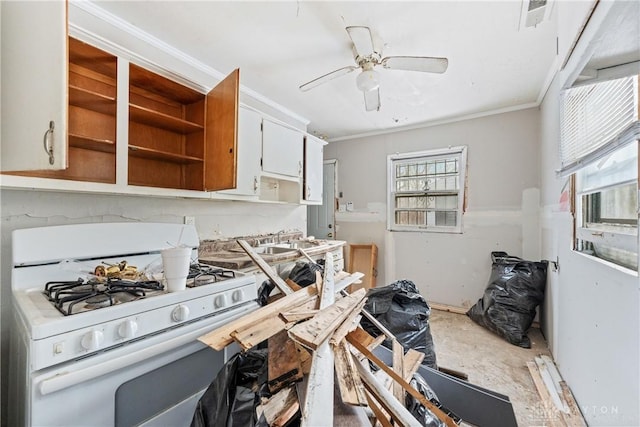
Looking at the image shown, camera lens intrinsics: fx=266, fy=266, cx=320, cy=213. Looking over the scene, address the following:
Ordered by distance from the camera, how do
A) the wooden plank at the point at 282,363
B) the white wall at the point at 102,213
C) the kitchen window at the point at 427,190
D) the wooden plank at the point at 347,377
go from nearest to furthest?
1. the wooden plank at the point at 347,377
2. the wooden plank at the point at 282,363
3. the white wall at the point at 102,213
4. the kitchen window at the point at 427,190

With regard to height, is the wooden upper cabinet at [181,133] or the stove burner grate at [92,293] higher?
the wooden upper cabinet at [181,133]

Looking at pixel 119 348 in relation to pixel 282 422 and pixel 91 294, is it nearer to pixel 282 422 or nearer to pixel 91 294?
pixel 91 294

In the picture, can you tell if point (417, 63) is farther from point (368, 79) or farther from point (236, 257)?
point (236, 257)

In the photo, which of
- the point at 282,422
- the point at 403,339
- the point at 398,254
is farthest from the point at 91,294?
the point at 398,254

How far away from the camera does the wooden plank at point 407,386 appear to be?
34.5 inches

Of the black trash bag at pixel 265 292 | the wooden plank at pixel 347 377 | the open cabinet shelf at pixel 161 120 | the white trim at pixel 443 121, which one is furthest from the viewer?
the white trim at pixel 443 121

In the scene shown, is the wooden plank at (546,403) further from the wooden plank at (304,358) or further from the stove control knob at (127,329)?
the stove control knob at (127,329)

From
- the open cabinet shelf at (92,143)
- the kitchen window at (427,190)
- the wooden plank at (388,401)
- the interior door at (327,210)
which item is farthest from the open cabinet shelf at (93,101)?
the kitchen window at (427,190)

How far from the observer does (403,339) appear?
67.6 inches

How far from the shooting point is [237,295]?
4.48ft

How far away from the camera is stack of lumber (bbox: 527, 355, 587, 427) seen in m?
1.52

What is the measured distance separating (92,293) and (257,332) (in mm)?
663

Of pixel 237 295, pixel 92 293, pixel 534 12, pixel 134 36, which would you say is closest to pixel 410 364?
pixel 237 295

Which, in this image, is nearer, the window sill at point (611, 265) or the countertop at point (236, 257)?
the window sill at point (611, 265)
